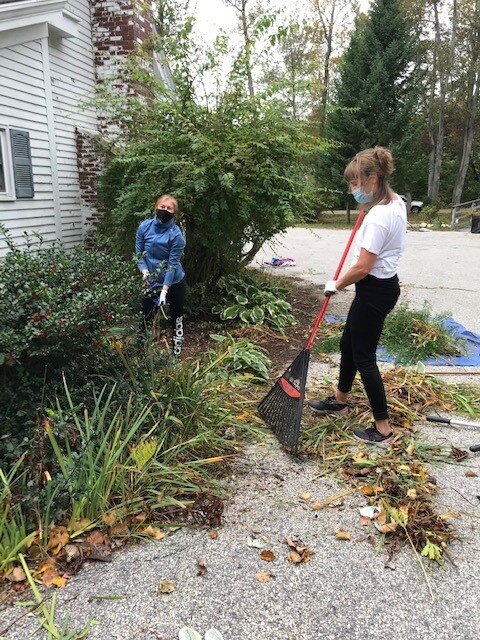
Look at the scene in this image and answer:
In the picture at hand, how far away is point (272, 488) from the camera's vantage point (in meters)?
2.89

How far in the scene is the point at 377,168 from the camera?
9.95 feet

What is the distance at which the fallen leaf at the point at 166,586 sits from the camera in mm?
2129

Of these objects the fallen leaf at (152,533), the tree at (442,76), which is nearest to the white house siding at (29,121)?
the fallen leaf at (152,533)

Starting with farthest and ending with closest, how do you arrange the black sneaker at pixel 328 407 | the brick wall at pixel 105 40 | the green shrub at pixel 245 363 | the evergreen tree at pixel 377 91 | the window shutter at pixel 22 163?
1. the evergreen tree at pixel 377 91
2. the brick wall at pixel 105 40
3. the window shutter at pixel 22 163
4. the green shrub at pixel 245 363
5. the black sneaker at pixel 328 407

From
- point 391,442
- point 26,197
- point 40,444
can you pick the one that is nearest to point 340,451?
point 391,442

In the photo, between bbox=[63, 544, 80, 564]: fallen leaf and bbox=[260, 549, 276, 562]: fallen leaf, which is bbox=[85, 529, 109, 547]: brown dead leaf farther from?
bbox=[260, 549, 276, 562]: fallen leaf

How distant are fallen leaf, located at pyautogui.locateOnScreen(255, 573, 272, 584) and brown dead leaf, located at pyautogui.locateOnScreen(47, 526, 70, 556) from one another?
2.95ft

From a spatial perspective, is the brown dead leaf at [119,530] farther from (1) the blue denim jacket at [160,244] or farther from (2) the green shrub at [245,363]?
(1) the blue denim jacket at [160,244]

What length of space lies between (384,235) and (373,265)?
0.62ft

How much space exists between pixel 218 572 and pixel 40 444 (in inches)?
41.3

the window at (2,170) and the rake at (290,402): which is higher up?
the window at (2,170)

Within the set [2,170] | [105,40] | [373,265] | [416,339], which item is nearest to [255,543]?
[373,265]

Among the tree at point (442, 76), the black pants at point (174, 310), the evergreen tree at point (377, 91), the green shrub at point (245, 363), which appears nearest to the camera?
the green shrub at point (245, 363)

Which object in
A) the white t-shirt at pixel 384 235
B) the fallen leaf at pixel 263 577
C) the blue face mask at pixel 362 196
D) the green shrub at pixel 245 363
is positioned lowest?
the fallen leaf at pixel 263 577
